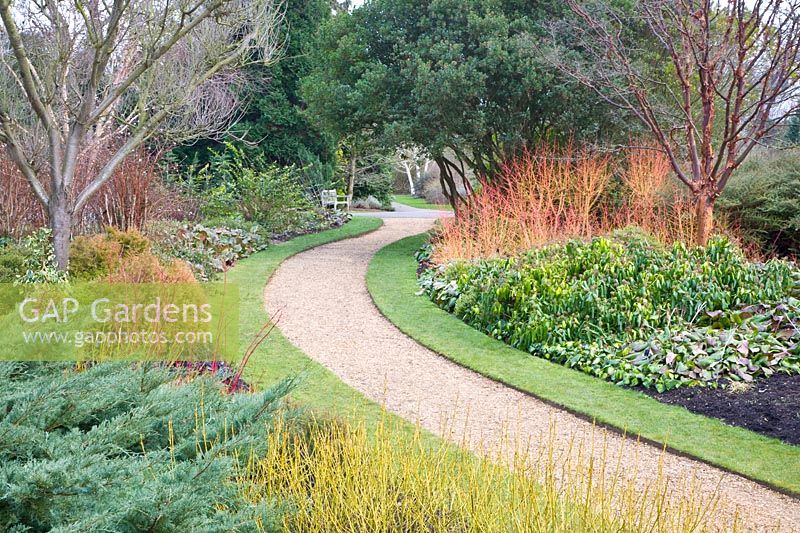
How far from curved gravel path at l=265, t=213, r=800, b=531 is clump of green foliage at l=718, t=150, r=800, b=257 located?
552 cm

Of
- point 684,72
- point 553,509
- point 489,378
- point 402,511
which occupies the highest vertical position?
point 684,72

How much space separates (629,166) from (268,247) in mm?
6360

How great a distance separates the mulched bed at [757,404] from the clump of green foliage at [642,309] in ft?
0.44

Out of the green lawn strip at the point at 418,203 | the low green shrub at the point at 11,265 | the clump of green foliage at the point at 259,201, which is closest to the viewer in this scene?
the low green shrub at the point at 11,265

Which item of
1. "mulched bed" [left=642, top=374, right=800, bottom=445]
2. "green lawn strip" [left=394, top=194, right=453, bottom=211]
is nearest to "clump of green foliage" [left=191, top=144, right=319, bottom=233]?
"mulched bed" [left=642, top=374, right=800, bottom=445]

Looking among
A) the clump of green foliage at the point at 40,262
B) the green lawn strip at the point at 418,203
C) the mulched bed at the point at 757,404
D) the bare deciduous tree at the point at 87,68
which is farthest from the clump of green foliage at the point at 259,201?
→ the green lawn strip at the point at 418,203

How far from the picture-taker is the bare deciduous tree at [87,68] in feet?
21.3

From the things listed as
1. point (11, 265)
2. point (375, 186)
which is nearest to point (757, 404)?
point (11, 265)

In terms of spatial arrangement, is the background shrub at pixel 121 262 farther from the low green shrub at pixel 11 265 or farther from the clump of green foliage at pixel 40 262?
the low green shrub at pixel 11 265

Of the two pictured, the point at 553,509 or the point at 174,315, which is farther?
the point at 174,315

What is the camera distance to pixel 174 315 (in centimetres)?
569

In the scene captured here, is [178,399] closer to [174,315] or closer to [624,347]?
[174,315]

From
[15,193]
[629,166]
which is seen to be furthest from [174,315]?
[629,166]

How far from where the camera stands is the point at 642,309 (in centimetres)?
647
